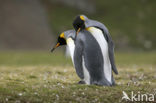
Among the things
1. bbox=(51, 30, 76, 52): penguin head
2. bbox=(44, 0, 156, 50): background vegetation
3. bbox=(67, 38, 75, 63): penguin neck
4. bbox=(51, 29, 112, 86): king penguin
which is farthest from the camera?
bbox=(44, 0, 156, 50): background vegetation

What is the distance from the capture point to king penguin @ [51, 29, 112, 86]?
1054cm

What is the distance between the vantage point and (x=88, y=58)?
34.7 ft

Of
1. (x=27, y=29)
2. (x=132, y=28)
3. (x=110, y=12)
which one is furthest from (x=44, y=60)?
(x=110, y=12)

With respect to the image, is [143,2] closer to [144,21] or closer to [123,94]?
[144,21]

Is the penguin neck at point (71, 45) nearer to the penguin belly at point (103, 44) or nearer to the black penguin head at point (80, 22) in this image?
the black penguin head at point (80, 22)

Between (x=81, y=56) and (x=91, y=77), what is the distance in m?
0.89

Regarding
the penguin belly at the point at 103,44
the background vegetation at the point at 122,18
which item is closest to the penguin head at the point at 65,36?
the penguin belly at the point at 103,44

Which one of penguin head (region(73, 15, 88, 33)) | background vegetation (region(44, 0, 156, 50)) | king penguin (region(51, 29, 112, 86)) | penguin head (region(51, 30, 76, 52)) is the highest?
background vegetation (region(44, 0, 156, 50))

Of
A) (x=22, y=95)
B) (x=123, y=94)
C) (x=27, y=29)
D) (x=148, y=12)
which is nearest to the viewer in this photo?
(x=22, y=95)

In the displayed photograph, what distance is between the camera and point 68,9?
5622 cm

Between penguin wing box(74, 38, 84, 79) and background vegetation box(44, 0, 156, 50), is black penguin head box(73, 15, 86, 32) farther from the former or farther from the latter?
background vegetation box(44, 0, 156, 50)

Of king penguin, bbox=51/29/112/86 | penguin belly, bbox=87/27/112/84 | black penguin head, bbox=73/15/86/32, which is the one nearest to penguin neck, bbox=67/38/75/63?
king penguin, bbox=51/29/112/86

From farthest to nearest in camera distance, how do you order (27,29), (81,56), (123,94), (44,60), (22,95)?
(27,29) → (44,60) → (81,56) → (123,94) → (22,95)

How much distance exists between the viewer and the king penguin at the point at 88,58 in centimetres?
1054
